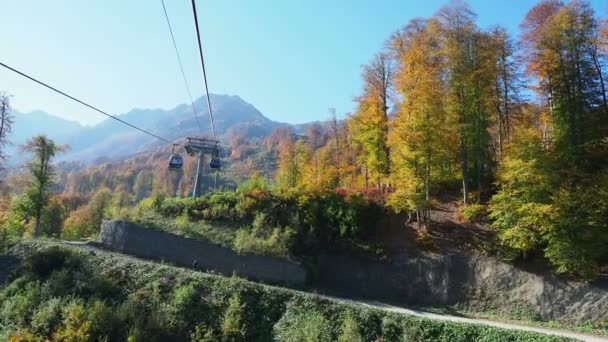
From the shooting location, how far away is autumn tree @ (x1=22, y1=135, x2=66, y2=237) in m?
30.0

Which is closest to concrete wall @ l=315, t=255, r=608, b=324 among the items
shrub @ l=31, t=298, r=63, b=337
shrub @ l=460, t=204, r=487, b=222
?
shrub @ l=460, t=204, r=487, b=222

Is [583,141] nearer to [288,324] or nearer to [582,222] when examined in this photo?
[582,222]

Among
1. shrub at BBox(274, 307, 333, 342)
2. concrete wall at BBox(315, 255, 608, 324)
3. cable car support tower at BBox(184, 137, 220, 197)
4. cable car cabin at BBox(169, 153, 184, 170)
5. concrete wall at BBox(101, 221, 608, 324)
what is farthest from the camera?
cable car support tower at BBox(184, 137, 220, 197)

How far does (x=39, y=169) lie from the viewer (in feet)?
99.7

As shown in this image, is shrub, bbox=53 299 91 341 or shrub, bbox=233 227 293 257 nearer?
shrub, bbox=53 299 91 341

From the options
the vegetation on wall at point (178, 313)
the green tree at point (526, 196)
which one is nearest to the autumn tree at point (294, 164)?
the vegetation on wall at point (178, 313)

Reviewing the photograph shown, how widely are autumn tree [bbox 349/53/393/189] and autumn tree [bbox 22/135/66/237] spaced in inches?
948

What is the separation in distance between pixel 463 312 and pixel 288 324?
26.9 ft

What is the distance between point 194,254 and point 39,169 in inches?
731

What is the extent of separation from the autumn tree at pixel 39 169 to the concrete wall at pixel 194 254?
37.9 ft

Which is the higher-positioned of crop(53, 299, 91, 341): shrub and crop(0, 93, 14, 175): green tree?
crop(0, 93, 14, 175): green tree

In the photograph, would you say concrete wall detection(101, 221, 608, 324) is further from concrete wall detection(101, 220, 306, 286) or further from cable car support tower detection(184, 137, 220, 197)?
cable car support tower detection(184, 137, 220, 197)

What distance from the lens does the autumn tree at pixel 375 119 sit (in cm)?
2475

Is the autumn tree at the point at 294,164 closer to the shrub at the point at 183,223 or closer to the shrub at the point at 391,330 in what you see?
the shrub at the point at 183,223
